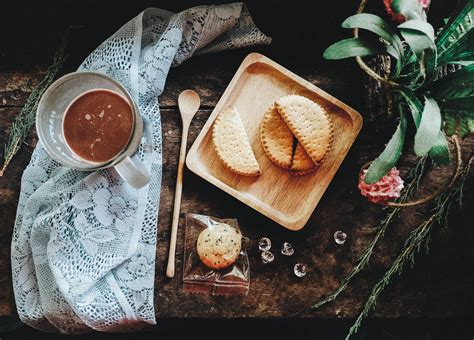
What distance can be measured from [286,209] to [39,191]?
1.80 feet

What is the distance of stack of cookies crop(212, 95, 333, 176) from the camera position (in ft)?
3.95

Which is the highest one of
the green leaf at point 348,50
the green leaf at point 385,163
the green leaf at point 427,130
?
the green leaf at point 348,50

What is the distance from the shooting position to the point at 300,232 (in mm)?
1231

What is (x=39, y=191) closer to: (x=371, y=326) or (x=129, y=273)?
(x=129, y=273)

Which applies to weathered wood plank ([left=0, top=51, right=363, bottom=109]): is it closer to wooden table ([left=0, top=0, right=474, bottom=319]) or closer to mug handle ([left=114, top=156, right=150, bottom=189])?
wooden table ([left=0, top=0, right=474, bottom=319])

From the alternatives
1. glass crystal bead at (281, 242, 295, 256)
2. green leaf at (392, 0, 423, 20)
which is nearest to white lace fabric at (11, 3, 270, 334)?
glass crystal bead at (281, 242, 295, 256)

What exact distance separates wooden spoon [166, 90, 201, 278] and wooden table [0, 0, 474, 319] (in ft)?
0.07

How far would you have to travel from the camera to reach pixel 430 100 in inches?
38.4

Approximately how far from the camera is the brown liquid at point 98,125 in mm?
1102

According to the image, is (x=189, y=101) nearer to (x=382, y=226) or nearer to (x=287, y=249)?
(x=287, y=249)

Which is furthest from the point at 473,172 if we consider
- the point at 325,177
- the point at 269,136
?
the point at 269,136

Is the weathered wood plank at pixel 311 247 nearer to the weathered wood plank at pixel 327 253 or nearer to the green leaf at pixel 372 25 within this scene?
the weathered wood plank at pixel 327 253

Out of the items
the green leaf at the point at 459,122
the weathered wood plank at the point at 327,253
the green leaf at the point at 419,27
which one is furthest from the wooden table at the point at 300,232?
the green leaf at the point at 419,27

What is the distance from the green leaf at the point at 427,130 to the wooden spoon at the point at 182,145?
518mm
